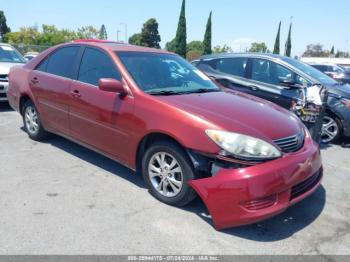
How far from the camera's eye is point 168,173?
11.7 feet

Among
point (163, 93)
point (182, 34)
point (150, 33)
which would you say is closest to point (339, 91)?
point (163, 93)

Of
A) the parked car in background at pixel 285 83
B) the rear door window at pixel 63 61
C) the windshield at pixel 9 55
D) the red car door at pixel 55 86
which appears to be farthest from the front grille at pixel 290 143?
the windshield at pixel 9 55

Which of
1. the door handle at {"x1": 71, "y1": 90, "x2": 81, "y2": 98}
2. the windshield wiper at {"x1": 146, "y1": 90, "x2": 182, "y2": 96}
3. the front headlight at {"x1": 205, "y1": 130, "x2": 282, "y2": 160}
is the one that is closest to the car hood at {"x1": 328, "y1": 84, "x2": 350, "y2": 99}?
the windshield wiper at {"x1": 146, "y1": 90, "x2": 182, "y2": 96}

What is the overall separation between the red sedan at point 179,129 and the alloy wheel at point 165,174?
11 mm

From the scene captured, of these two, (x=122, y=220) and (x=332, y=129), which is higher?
(x=332, y=129)

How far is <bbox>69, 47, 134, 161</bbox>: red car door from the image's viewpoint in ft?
12.9

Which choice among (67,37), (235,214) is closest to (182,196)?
(235,214)

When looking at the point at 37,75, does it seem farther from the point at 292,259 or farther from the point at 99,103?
the point at 292,259

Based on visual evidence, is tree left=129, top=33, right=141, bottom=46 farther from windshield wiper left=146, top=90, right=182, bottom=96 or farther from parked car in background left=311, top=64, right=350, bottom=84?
windshield wiper left=146, top=90, right=182, bottom=96

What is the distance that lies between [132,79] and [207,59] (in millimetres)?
4188

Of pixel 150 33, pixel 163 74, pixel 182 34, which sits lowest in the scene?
pixel 163 74

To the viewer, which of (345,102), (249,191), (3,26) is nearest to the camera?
(249,191)

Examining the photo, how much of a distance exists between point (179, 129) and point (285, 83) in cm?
360

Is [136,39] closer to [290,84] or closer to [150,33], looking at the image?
[150,33]
